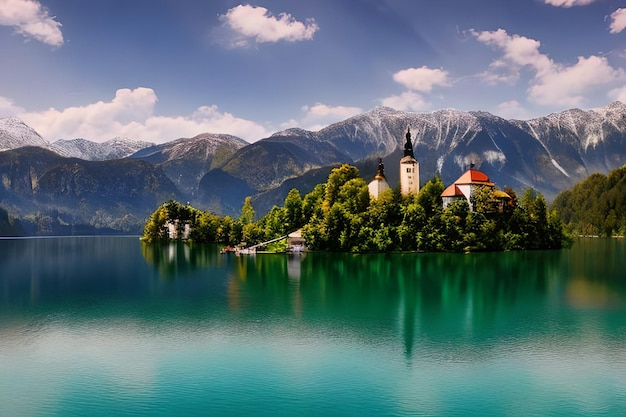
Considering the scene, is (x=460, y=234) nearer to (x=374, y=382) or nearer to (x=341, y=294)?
(x=341, y=294)

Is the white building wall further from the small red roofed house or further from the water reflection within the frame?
the water reflection

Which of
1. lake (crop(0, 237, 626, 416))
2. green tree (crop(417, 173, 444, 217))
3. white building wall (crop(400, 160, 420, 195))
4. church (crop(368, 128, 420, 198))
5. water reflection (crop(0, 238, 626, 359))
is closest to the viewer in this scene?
lake (crop(0, 237, 626, 416))

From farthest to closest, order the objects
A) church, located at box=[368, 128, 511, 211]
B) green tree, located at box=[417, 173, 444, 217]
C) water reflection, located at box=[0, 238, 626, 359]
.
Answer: church, located at box=[368, 128, 511, 211], green tree, located at box=[417, 173, 444, 217], water reflection, located at box=[0, 238, 626, 359]

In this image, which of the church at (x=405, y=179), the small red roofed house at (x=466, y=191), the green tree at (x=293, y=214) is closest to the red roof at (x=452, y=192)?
the small red roofed house at (x=466, y=191)

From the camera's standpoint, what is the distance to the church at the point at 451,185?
12144 centimetres

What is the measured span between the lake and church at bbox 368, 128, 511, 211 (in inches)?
2272

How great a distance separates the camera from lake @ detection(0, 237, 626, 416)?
944 inches

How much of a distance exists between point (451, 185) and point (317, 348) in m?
98.6

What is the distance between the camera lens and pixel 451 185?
12525 cm

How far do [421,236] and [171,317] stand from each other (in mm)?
77226

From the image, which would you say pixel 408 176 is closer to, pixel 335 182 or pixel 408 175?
pixel 408 175

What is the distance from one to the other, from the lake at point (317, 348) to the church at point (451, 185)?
5772 cm

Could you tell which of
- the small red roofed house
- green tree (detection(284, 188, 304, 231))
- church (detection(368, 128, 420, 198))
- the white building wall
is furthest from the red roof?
green tree (detection(284, 188, 304, 231))

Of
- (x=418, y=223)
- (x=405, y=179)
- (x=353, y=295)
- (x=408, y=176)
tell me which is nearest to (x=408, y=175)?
(x=408, y=176)
